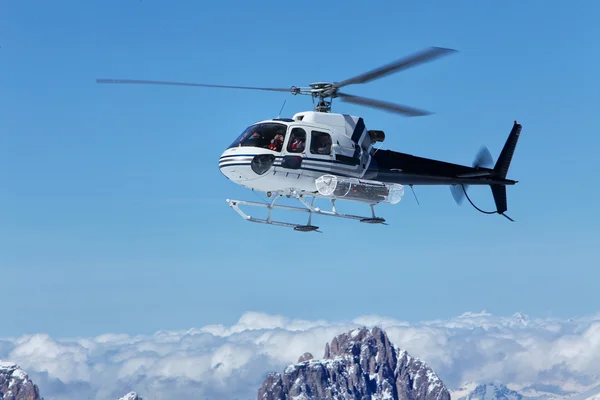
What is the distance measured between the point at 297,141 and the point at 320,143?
75.3 inches

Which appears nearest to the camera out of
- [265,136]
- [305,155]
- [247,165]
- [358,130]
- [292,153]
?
[247,165]

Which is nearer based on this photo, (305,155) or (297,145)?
(297,145)

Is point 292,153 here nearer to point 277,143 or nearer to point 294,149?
point 294,149

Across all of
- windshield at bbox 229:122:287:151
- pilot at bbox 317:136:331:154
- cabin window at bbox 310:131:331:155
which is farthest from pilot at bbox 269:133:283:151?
pilot at bbox 317:136:331:154

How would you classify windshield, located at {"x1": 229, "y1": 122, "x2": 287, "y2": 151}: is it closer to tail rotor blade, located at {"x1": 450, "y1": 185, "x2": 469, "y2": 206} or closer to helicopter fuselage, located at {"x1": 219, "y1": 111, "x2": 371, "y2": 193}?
helicopter fuselage, located at {"x1": 219, "y1": 111, "x2": 371, "y2": 193}

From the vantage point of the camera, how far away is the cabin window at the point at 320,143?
57688 mm

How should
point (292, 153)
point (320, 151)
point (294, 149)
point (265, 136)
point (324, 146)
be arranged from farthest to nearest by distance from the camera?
point (324, 146) < point (320, 151) < point (294, 149) < point (292, 153) < point (265, 136)

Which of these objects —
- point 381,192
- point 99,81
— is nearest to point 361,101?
point 381,192

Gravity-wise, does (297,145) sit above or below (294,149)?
above

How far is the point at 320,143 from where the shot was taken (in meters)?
58.1

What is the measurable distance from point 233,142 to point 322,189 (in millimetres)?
6825

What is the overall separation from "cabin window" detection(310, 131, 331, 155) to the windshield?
228 cm

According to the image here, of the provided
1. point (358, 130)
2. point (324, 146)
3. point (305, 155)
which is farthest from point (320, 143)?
point (358, 130)

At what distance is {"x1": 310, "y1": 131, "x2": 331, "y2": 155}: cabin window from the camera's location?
57688mm
